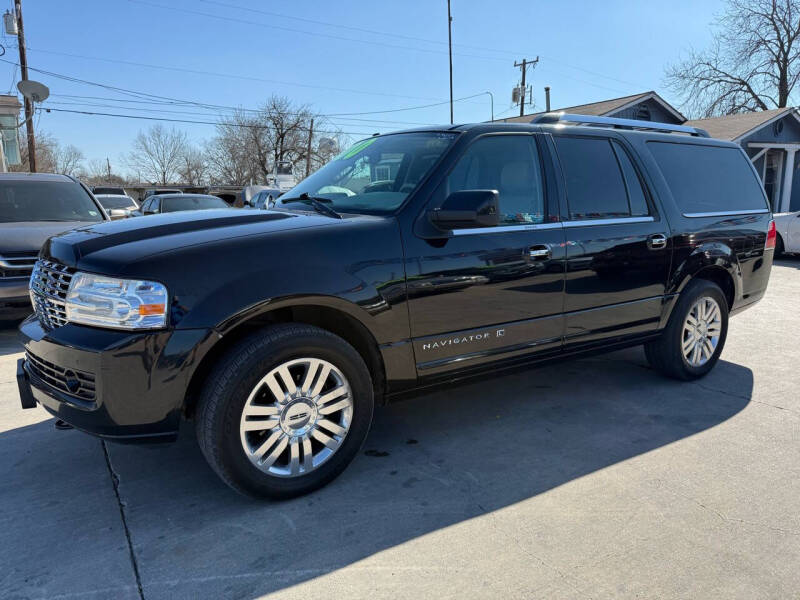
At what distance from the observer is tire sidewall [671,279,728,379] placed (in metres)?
4.41

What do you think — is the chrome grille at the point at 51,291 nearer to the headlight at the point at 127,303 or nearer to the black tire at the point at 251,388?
the headlight at the point at 127,303

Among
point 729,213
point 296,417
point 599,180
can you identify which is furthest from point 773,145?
point 296,417

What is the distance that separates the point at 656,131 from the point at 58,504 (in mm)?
4713

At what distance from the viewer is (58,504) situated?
279cm

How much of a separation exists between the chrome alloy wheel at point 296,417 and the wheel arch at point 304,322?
0.24m

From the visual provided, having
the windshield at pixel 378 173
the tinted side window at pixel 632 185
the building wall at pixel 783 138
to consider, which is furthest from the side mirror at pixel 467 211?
the building wall at pixel 783 138

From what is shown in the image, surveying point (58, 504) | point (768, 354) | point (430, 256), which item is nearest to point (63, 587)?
point (58, 504)

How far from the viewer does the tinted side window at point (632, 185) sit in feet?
13.4

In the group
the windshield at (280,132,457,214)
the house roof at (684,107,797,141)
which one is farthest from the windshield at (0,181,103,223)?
the house roof at (684,107,797,141)

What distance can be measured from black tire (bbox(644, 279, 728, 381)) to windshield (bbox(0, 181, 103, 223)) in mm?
6425

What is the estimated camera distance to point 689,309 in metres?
4.41

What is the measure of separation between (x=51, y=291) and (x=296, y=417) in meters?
1.30

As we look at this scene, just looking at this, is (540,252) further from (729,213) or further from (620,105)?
(620,105)

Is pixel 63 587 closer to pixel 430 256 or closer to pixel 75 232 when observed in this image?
pixel 75 232
